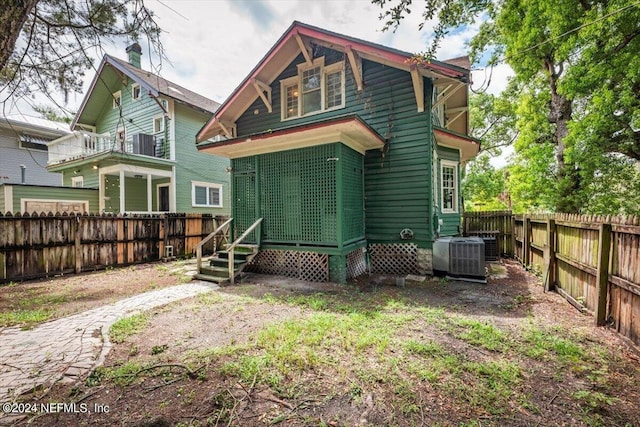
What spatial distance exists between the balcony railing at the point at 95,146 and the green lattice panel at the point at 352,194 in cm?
1040

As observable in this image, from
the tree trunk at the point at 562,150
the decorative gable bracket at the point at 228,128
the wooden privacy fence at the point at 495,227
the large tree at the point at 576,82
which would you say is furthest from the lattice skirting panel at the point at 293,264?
the tree trunk at the point at 562,150

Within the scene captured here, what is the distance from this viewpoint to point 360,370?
2682 mm

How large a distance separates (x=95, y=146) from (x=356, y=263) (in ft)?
44.7

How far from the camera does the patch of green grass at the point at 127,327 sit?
11.3ft

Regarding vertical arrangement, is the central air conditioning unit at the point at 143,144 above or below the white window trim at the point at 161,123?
below

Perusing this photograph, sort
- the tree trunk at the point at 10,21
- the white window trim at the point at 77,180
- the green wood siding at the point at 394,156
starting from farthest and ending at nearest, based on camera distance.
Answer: the white window trim at the point at 77,180, the green wood siding at the point at 394,156, the tree trunk at the point at 10,21

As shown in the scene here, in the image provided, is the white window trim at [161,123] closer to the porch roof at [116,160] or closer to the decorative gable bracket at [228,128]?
the porch roof at [116,160]

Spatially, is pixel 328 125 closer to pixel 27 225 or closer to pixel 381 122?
pixel 381 122

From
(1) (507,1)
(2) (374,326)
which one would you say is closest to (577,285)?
(2) (374,326)

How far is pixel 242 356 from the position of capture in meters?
2.93

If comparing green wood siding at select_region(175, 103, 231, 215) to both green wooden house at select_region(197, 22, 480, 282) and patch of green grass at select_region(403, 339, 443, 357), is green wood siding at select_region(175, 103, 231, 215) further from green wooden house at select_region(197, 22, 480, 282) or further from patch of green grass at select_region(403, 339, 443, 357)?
patch of green grass at select_region(403, 339, 443, 357)

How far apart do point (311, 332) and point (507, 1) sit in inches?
571

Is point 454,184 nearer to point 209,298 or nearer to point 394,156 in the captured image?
point 394,156

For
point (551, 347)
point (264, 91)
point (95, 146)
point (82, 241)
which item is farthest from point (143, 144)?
point (551, 347)
